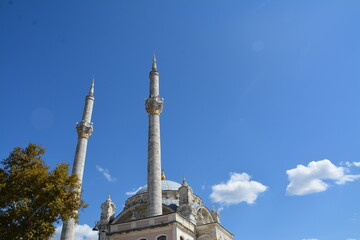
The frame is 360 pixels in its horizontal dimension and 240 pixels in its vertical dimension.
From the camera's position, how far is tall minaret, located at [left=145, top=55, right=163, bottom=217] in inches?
1009

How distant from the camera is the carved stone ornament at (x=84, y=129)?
36219mm

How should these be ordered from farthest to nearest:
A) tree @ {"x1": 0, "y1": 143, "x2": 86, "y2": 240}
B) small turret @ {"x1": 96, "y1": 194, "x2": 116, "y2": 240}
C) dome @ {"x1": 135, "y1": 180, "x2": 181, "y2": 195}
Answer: dome @ {"x1": 135, "y1": 180, "x2": 181, "y2": 195}, small turret @ {"x1": 96, "y1": 194, "x2": 116, "y2": 240}, tree @ {"x1": 0, "y1": 143, "x2": 86, "y2": 240}

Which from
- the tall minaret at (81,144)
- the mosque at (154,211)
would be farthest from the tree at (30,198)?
the tall minaret at (81,144)

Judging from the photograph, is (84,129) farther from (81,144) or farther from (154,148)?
(154,148)

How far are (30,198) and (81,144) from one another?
19386 millimetres

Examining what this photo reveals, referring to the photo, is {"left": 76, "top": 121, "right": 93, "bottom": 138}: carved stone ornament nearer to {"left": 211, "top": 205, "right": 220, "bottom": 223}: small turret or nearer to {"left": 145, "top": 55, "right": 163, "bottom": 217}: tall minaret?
{"left": 145, "top": 55, "right": 163, "bottom": 217}: tall minaret

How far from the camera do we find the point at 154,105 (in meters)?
30.8

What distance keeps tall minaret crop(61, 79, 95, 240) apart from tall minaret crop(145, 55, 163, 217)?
29.9 ft

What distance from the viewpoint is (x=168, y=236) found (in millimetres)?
20766

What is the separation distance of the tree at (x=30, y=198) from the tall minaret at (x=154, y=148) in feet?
30.2

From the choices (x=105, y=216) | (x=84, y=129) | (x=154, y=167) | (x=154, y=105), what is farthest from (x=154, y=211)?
(x=84, y=129)

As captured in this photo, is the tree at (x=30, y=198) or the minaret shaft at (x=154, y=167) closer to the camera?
the tree at (x=30, y=198)

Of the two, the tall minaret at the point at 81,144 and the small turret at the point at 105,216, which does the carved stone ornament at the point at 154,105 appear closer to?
the tall minaret at the point at 81,144

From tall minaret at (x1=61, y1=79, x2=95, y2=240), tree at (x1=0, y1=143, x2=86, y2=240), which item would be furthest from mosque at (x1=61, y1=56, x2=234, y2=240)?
tree at (x1=0, y1=143, x2=86, y2=240)
